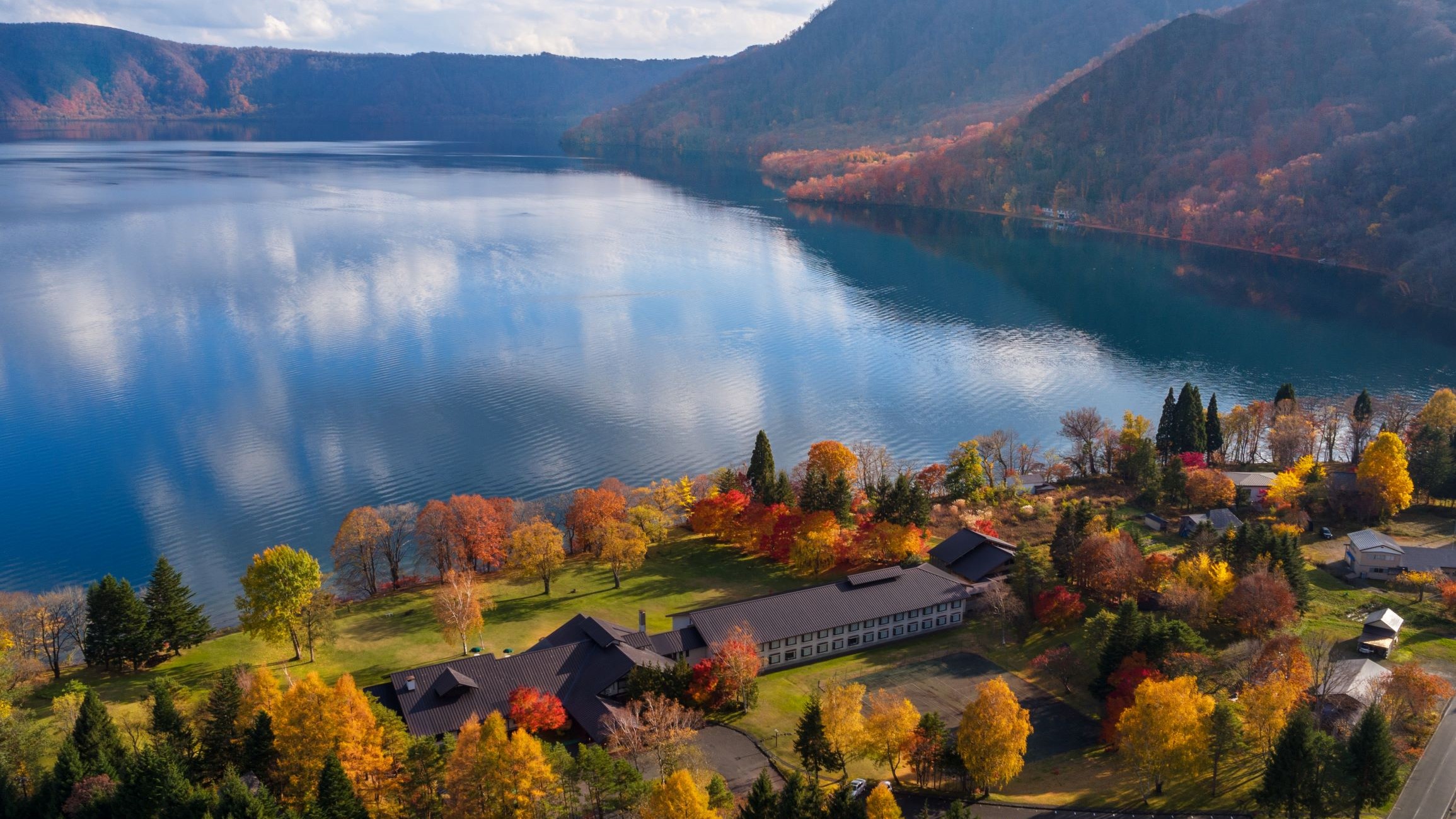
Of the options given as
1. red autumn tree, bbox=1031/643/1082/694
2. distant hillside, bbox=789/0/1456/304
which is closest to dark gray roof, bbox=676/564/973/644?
red autumn tree, bbox=1031/643/1082/694

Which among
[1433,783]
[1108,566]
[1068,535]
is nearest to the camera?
[1433,783]

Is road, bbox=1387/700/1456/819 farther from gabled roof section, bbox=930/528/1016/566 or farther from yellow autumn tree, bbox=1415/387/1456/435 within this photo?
yellow autumn tree, bbox=1415/387/1456/435

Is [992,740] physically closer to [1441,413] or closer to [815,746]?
[815,746]

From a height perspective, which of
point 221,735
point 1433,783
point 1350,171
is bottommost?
point 221,735

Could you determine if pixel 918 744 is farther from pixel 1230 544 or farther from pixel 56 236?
pixel 56 236

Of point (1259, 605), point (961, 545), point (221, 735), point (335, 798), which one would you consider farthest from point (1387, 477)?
point (221, 735)
